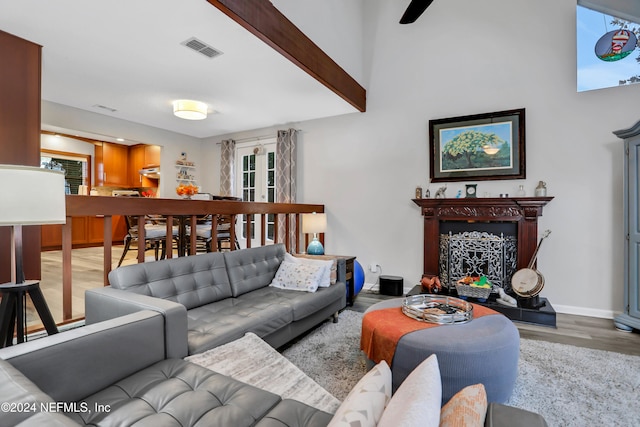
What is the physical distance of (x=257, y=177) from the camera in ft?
19.4

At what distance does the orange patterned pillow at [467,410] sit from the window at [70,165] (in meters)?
8.69

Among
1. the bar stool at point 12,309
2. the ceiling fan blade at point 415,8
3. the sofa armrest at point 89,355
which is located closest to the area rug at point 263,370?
the sofa armrest at point 89,355

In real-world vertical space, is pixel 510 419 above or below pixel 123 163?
below

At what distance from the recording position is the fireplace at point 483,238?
3619 mm

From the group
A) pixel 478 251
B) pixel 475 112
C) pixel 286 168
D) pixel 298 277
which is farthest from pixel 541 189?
pixel 286 168

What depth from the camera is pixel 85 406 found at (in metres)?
1.20

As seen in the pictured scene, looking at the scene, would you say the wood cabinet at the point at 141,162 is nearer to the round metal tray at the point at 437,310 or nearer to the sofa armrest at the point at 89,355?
the sofa armrest at the point at 89,355

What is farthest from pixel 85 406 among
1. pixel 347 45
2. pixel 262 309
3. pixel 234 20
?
pixel 347 45

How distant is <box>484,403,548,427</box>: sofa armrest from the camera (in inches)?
29.4

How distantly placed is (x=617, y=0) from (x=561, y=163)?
1854 millimetres

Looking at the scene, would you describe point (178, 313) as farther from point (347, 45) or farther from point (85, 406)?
point (347, 45)

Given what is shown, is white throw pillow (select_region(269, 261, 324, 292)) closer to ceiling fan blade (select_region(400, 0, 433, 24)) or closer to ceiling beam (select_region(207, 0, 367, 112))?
ceiling beam (select_region(207, 0, 367, 112))

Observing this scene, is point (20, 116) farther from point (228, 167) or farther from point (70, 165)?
point (70, 165)

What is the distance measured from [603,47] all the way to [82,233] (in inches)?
381
